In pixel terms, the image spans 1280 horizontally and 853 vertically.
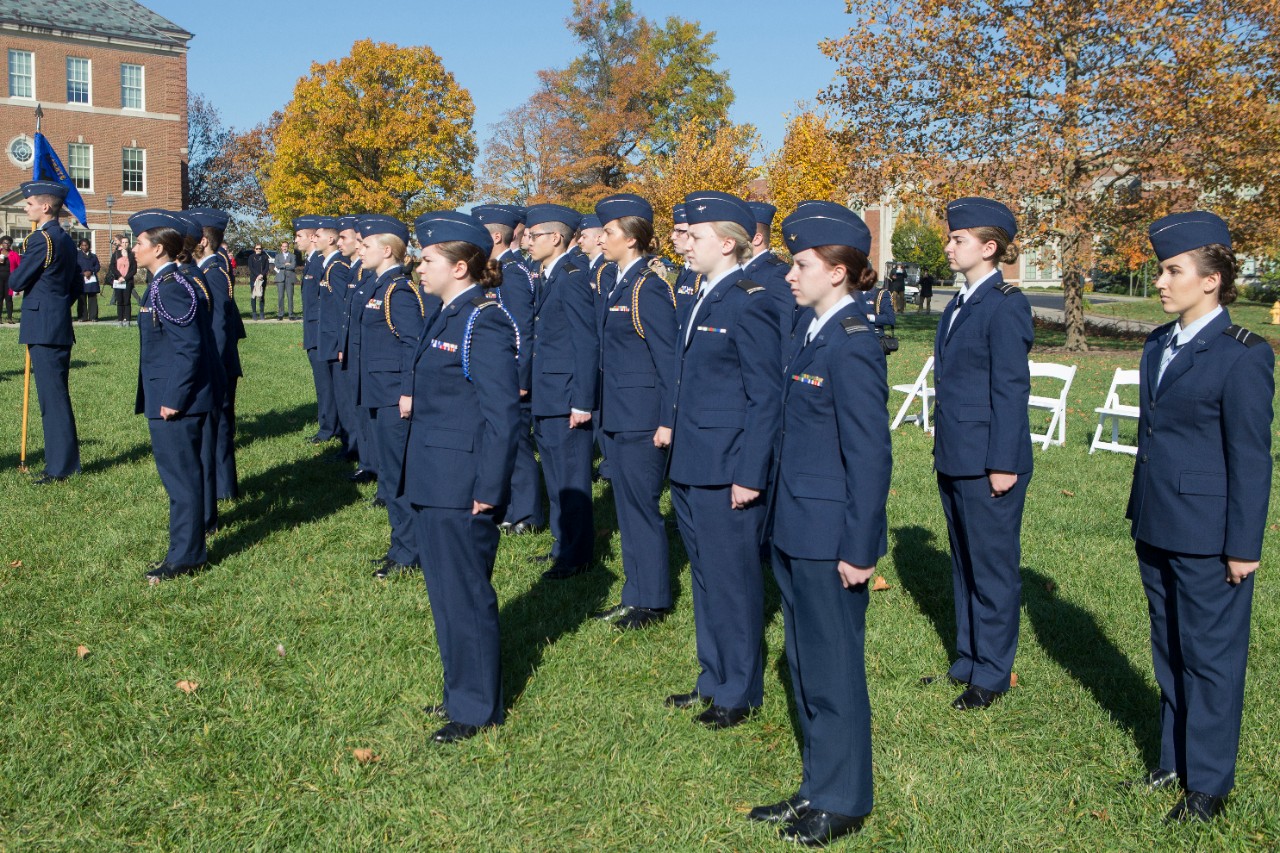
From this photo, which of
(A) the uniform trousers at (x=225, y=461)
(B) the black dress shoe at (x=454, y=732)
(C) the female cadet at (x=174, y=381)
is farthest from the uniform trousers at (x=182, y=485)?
(B) the black dress shoe at (x=454, y=732)

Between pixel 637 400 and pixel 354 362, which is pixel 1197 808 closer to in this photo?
pixel 637 400

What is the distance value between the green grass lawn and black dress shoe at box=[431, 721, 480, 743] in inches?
3.5

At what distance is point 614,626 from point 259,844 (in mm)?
2701

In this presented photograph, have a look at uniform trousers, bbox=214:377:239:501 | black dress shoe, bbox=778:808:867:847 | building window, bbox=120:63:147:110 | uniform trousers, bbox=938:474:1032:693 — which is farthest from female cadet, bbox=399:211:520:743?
building window, bbox=120:63:147:110

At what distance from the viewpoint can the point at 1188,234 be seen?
13.9ft

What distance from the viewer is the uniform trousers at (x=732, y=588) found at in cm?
514

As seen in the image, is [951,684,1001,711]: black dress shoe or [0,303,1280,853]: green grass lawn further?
[951,684,1001,711]: black dress shoe

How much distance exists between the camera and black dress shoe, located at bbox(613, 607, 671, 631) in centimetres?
642

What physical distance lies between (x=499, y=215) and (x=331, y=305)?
2204mm

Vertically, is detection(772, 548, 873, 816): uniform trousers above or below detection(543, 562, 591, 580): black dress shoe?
above

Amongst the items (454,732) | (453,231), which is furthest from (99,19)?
(454,732)

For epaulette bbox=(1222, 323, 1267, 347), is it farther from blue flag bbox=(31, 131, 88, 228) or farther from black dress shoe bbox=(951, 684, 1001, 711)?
blue flag bbox=(31, 131, 88, 228)

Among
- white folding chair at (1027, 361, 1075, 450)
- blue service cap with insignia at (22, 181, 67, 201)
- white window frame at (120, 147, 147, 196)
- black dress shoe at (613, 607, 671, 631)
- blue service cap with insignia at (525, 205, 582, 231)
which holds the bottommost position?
black dress shoe at (613, 607, 671, 631)

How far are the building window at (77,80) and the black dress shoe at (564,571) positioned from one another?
56439 mm
